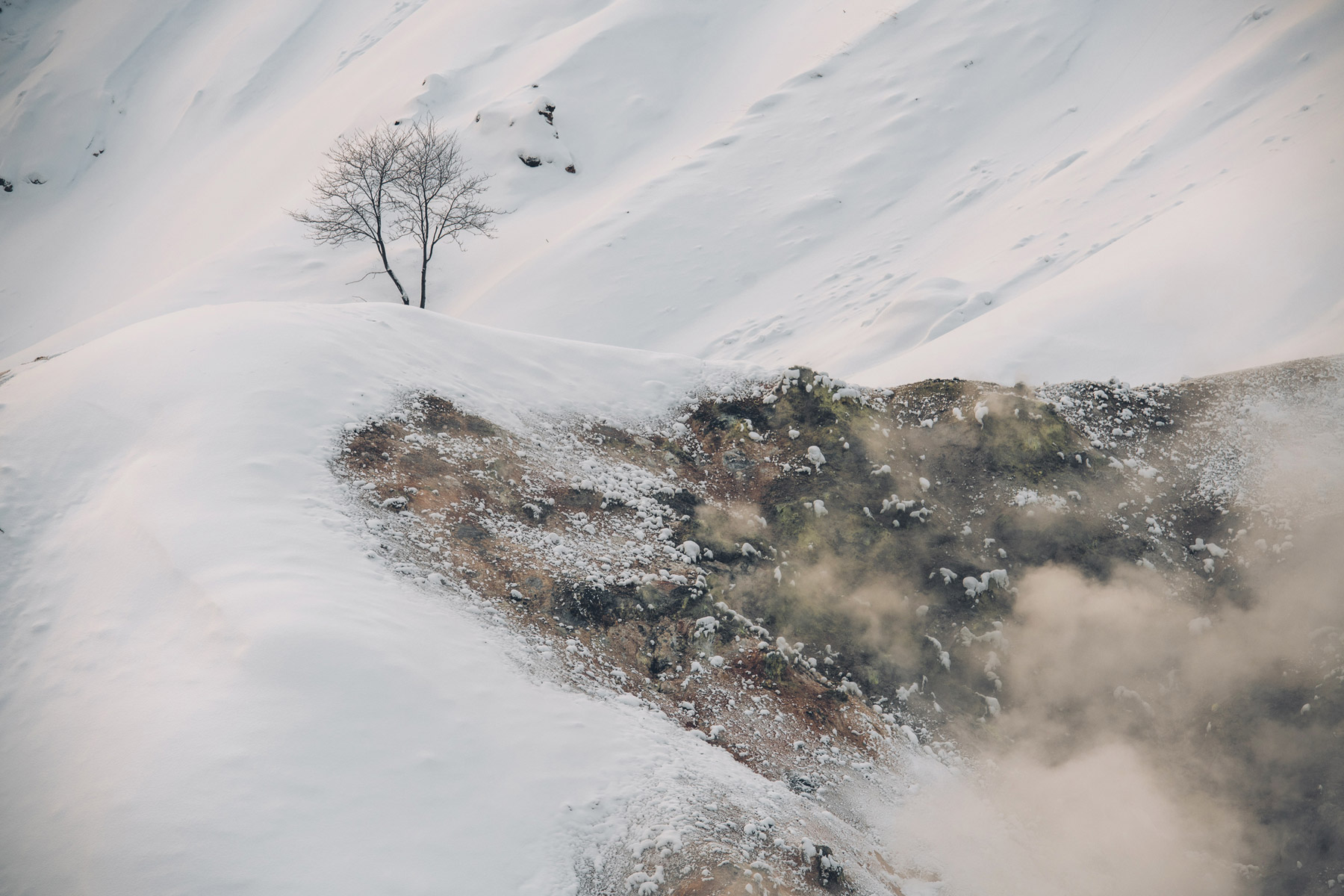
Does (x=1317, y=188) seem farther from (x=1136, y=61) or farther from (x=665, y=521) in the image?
(x=665, y=521)

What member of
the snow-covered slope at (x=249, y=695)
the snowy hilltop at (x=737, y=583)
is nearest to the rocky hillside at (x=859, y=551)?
the snowy hilltop at (x=737, y=583)

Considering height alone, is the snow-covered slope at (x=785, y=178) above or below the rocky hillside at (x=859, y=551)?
above

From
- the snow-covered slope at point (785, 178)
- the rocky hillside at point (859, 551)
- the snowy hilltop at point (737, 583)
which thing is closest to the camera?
the snowy hilltop at point (737, 583)

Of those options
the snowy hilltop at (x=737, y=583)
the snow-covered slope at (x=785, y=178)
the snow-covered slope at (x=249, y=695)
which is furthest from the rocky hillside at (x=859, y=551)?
the snow-covered slope at (x=785, y=178)

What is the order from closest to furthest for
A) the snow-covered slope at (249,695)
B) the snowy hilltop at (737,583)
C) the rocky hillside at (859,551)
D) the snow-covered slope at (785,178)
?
the snow-covered slope at (249,695)
the snowy hilltop at (737,583)
the rocky hillside at (859,551)
the snow-covered slope at (785,178)

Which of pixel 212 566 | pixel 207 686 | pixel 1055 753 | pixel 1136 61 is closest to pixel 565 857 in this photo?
pixel 207 686

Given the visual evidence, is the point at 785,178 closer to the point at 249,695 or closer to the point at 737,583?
the point at 737,583

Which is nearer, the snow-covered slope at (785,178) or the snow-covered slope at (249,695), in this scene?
the snow-covered slope at (249,695)

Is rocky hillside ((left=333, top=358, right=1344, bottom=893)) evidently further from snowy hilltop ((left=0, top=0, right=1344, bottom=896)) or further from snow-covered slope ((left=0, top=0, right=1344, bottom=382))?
snow-covered slope ((left=0, top=0, right=1344, bottom=382))

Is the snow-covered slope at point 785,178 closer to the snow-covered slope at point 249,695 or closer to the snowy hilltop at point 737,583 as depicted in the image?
the snowy hilltop at point 737,583
